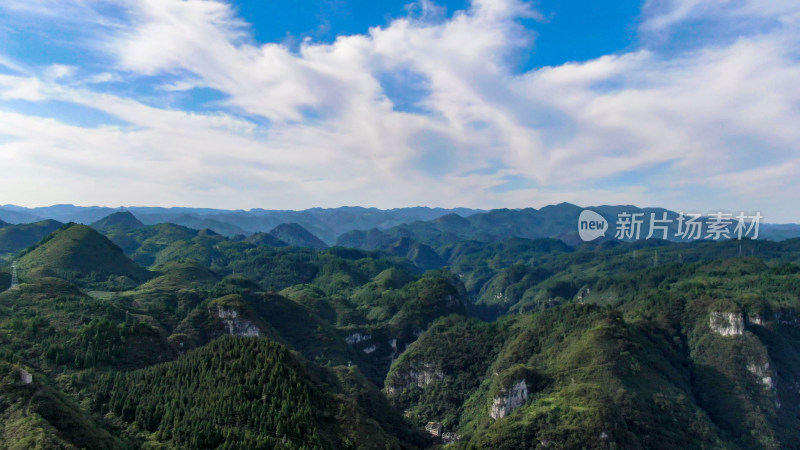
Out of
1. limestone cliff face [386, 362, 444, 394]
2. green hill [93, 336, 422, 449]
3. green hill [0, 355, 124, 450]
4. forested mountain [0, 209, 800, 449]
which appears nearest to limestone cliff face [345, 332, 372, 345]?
forested mountain [0, 209, 800, 449]

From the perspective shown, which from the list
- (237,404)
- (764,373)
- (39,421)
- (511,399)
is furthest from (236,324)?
(764,373)

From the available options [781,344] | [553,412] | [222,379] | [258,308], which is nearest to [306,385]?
[222,379]

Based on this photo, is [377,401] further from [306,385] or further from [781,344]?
[781,344]

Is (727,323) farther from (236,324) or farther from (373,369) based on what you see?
(236,324)

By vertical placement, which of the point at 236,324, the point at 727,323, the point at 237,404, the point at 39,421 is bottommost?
the point at 236,324

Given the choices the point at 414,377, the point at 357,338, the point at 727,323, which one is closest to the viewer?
the point at 727,323
